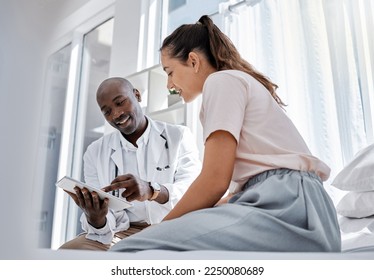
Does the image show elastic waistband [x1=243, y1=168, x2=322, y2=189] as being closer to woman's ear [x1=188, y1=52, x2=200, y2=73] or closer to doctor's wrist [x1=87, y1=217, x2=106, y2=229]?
woman's ear [x1=188, y1=52, x2=200, y2=73]

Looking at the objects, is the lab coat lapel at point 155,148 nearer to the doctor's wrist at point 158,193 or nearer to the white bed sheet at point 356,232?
the doctor's wrist at point 158,193

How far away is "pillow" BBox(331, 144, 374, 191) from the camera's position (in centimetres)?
112

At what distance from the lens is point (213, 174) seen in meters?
0.75

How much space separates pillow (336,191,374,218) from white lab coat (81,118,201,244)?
613 mm

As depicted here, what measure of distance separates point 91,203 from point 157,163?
0.51 meters

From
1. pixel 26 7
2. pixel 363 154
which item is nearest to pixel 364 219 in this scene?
pixel 363 154

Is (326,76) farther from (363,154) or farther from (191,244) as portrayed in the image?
(191,244)

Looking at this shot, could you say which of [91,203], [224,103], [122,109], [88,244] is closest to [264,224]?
[224,103]

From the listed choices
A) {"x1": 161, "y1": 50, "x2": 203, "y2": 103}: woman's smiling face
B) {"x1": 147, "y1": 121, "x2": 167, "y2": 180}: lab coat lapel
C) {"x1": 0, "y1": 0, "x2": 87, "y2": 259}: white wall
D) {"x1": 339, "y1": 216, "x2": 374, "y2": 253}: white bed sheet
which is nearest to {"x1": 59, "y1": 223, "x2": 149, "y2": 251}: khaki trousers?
{"x1": 147, "y1": 121, "x2": 167, "y2": 180}: lab coat lapel

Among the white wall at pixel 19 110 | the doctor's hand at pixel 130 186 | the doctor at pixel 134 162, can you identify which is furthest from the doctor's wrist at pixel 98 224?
the white wall at pixel 19 110

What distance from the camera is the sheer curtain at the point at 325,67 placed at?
60.0 inches

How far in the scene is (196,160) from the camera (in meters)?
1.75

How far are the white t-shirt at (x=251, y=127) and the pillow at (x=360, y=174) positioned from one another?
1.04 feet
